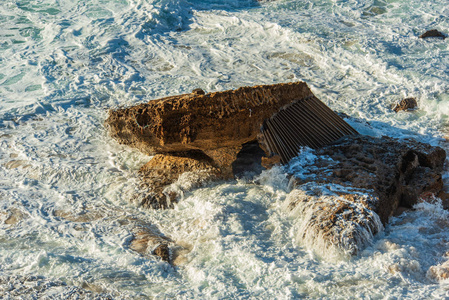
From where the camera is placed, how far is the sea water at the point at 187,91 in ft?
10.2

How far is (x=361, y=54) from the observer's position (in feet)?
26.7

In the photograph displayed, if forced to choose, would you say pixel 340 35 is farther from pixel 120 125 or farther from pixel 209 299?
pixel 209 299

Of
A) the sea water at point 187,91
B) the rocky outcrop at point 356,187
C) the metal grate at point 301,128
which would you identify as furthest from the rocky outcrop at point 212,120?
the rocky outcrop at point 356,187

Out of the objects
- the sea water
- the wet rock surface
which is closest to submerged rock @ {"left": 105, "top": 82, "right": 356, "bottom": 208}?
the sea water

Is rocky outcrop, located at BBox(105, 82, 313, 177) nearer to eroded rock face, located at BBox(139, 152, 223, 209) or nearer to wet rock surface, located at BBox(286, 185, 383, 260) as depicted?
eroded rock face, located at BBox(139, 152, 223, 209)

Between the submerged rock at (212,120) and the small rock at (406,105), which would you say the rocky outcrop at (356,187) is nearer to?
the submerged rock at (212,120)

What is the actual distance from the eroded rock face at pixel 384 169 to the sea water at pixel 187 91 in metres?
0.17

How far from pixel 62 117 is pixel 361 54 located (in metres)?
5.14

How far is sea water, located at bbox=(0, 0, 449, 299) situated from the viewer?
3.10 meters

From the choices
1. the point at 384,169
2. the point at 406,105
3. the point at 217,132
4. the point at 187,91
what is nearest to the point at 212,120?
the point at 217,132

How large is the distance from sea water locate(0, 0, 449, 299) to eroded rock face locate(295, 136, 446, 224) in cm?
17

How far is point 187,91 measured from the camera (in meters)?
7.19

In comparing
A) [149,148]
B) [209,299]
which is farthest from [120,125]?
[209,299]

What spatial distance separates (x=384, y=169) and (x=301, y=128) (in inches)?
36.4
